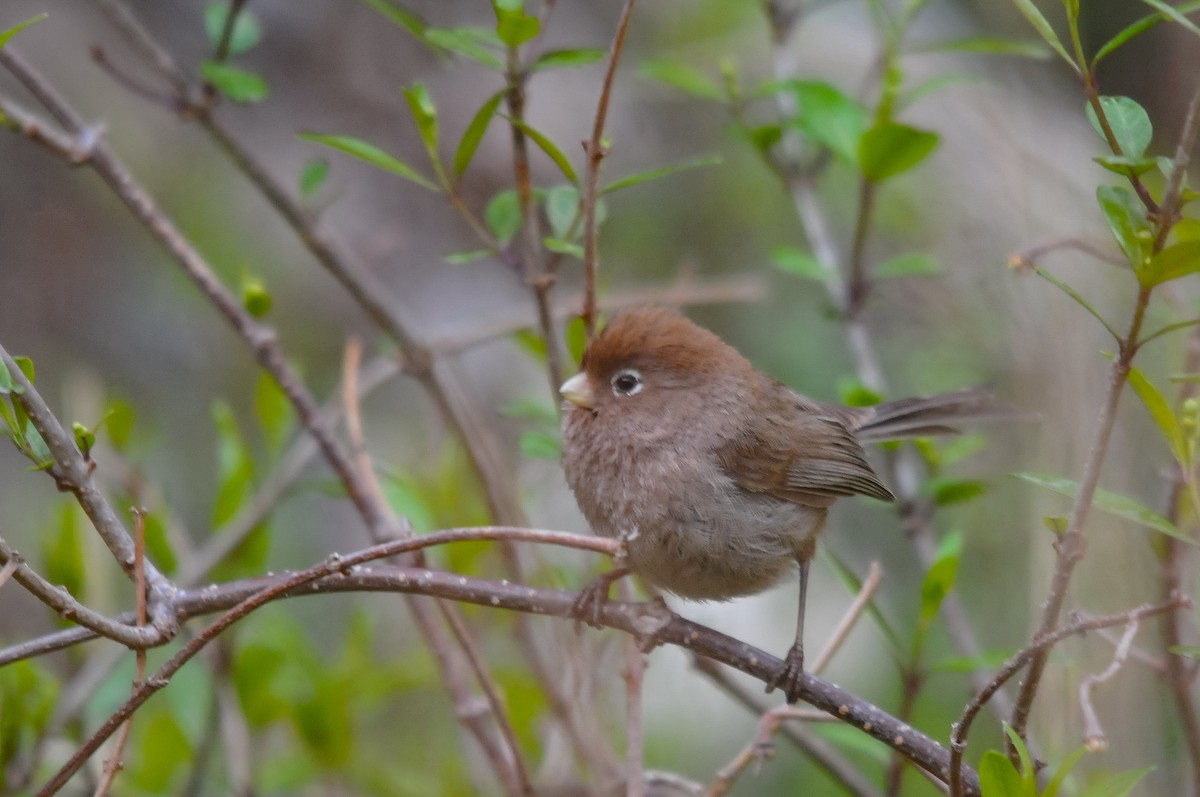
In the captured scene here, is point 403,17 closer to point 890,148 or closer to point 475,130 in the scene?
point 475,130

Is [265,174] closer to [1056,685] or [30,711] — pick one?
[30,711]

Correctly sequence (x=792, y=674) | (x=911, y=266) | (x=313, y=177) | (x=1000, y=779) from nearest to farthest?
(x=1000, y=779) → (x=792, y=674) → (x=313, y=177) → (x=911, y=266)

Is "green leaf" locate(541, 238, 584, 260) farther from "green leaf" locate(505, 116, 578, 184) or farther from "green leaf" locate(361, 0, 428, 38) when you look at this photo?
"green leaf" locate(361, 0, 428, 38)

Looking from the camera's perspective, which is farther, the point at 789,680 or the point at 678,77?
the point at 678,77

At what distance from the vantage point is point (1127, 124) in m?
1.88

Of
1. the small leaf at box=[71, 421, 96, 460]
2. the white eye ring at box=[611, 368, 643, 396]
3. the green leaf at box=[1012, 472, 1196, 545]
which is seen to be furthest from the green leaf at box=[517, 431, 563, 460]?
the green leaf at box=[1012, 472, 1196, 545]

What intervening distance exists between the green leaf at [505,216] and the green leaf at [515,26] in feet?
1.23

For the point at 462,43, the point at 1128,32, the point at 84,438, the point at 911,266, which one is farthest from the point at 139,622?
the point at 911,266

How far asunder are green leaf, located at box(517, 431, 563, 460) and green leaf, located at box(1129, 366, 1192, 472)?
4.78 feet

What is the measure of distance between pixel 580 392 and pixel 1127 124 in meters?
1.57

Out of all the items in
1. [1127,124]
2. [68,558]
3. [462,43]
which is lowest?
[68,558]

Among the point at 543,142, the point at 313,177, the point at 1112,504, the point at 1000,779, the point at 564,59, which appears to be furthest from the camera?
the point at 313,177

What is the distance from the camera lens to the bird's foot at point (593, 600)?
2312mm

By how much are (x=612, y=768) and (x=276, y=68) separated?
5.40 metres
